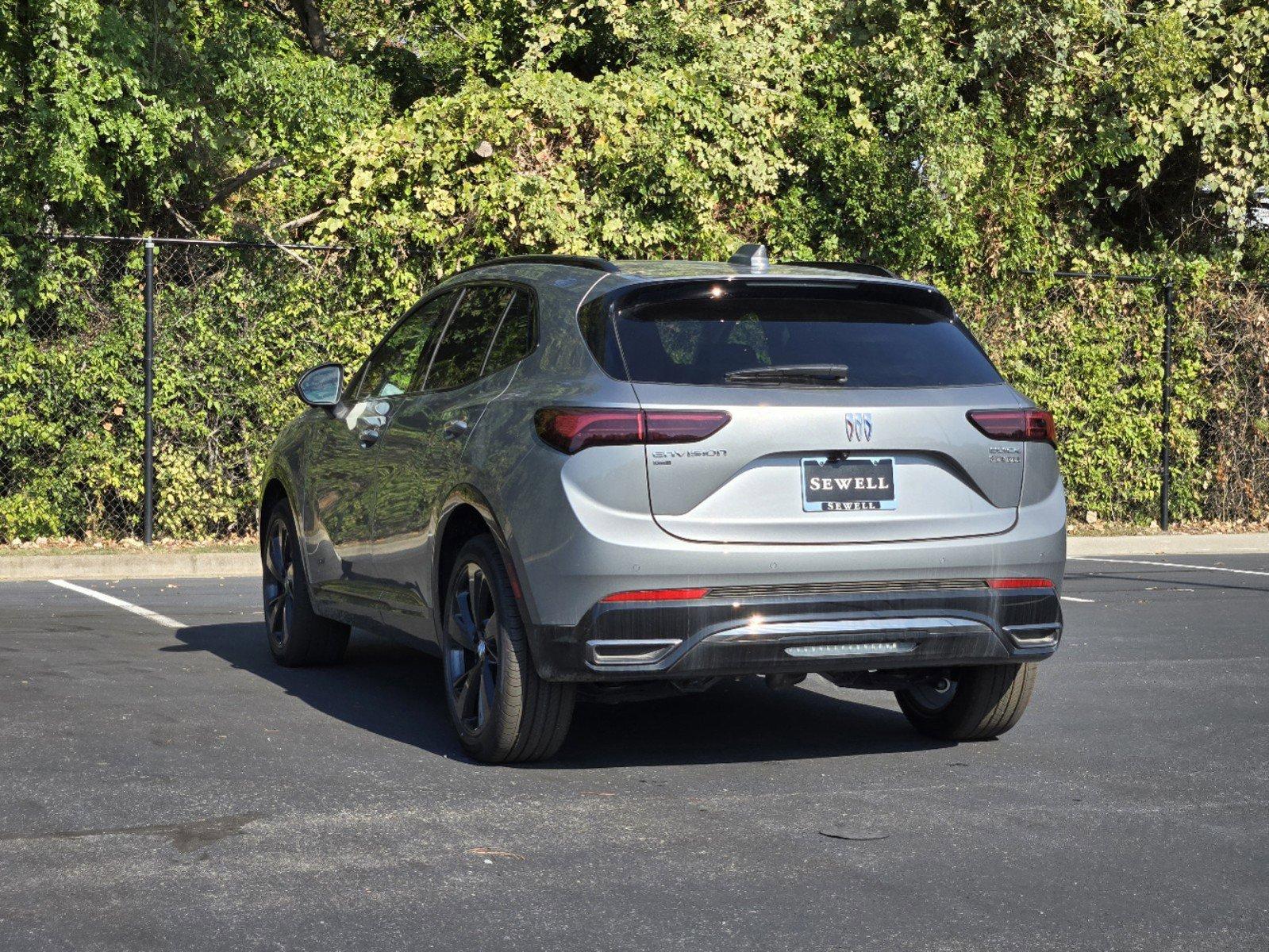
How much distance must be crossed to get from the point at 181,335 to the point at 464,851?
10769 millimetres

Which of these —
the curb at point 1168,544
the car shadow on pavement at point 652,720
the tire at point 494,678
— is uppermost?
the tire at point 494,678

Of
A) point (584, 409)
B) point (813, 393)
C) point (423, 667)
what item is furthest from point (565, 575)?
point (423, 667)

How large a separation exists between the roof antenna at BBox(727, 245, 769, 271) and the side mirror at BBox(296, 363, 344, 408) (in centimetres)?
204

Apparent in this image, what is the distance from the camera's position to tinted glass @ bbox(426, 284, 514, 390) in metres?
6.79

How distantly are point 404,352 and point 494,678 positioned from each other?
6.30ft

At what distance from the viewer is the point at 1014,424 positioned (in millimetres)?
6074

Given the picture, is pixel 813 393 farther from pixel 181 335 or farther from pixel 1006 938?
pixel 181 335

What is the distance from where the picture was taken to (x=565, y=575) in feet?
18.5

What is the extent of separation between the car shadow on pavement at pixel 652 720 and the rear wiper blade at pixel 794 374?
140 centimetres

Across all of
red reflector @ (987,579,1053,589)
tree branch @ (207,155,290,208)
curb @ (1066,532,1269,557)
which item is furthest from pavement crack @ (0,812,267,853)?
tree branch @ (207,155,290,208)

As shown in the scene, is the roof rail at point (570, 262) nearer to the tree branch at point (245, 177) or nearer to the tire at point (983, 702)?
the tire at point (983, 702)

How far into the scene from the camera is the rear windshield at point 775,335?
587cm

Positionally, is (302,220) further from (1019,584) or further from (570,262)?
(1019,584)

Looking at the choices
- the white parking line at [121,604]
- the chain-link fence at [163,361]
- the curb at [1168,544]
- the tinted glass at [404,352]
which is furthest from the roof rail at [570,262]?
the curb at [1168,544]
